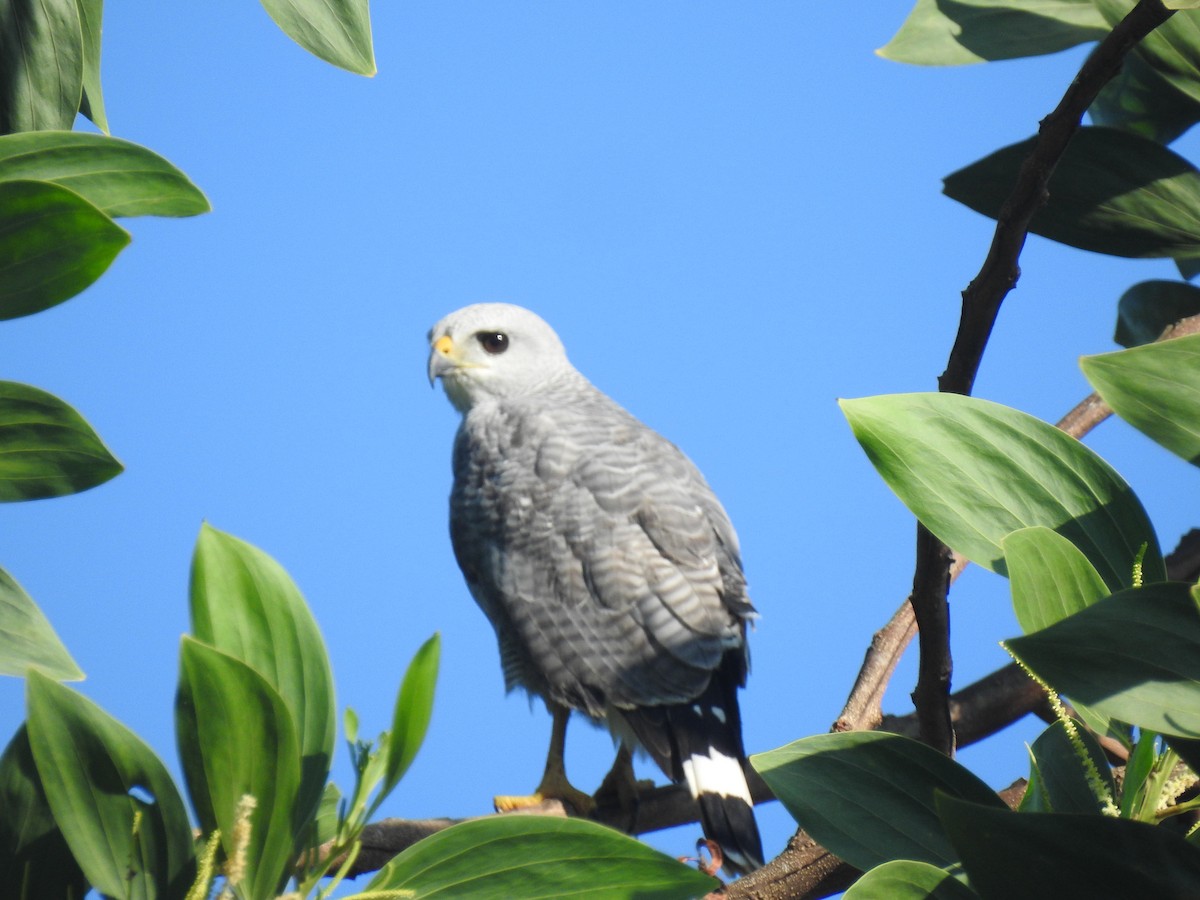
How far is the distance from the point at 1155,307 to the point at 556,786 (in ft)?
5.25

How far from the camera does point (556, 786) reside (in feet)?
7.88

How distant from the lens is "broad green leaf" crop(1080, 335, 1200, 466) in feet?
2.04

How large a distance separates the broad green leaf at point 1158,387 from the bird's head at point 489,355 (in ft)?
8.00

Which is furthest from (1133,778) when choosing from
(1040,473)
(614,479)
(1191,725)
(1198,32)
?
(614,479)

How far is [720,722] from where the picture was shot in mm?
2127

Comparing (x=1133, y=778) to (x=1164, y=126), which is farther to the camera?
(x=1164, y=126)

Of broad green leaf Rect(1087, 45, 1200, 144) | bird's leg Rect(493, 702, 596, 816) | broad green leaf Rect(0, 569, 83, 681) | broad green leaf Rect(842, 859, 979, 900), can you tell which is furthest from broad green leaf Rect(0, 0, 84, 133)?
bird's leg Rect(493, 702, 596, 816)

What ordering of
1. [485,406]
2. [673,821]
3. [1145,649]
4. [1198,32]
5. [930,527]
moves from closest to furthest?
[1145,649], [930,527], [1198,32], [673,821], [485,406]

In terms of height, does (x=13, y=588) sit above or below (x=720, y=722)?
above

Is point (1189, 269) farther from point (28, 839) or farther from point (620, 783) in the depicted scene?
point (620, 783)

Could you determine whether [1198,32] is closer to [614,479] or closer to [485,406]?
[614,479]

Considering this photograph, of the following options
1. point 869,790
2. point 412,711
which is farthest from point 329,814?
point 869,790

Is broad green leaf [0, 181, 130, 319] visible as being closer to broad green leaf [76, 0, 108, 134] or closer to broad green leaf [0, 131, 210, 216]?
broad green leaf [0, 131, 210, 216]

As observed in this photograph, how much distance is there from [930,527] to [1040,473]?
0.08 m
